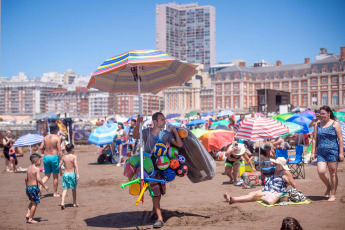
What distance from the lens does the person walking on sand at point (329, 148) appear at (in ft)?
20.9

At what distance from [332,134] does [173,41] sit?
574ft

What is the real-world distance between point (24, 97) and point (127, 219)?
173085 millimetres

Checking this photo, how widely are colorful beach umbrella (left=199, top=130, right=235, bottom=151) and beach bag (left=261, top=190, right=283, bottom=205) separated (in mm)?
7326

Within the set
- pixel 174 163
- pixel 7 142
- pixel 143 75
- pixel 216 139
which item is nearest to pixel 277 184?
pixel 174 163

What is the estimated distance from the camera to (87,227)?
5586mm

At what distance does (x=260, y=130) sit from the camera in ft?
30.9

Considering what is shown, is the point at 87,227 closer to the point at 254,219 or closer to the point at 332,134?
the point at 254,219

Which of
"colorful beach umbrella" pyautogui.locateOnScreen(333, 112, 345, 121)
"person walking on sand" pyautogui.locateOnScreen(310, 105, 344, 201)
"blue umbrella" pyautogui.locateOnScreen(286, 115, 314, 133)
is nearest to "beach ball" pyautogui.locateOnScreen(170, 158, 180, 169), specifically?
"person walking on sand" pyautogui.locateOnScreen(310, 105, 344, 201)

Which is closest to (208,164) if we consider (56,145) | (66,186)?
(66,186)

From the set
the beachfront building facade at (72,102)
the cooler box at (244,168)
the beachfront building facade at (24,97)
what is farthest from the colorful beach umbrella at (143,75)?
the beachfront building facade at (24,97)

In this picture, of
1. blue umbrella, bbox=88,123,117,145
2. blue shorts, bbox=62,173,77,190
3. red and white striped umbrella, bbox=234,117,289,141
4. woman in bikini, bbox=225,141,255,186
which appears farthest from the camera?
blue umbrella, bbox=88,123,117,145

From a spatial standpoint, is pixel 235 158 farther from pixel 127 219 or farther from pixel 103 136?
pixel 103 136

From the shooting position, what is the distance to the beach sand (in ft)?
17.8

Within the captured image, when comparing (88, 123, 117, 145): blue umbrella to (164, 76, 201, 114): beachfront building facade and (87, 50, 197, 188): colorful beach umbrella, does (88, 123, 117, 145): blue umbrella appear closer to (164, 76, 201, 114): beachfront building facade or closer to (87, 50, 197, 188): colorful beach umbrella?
(87, 50, 197, 188): colorful beach umbrella
